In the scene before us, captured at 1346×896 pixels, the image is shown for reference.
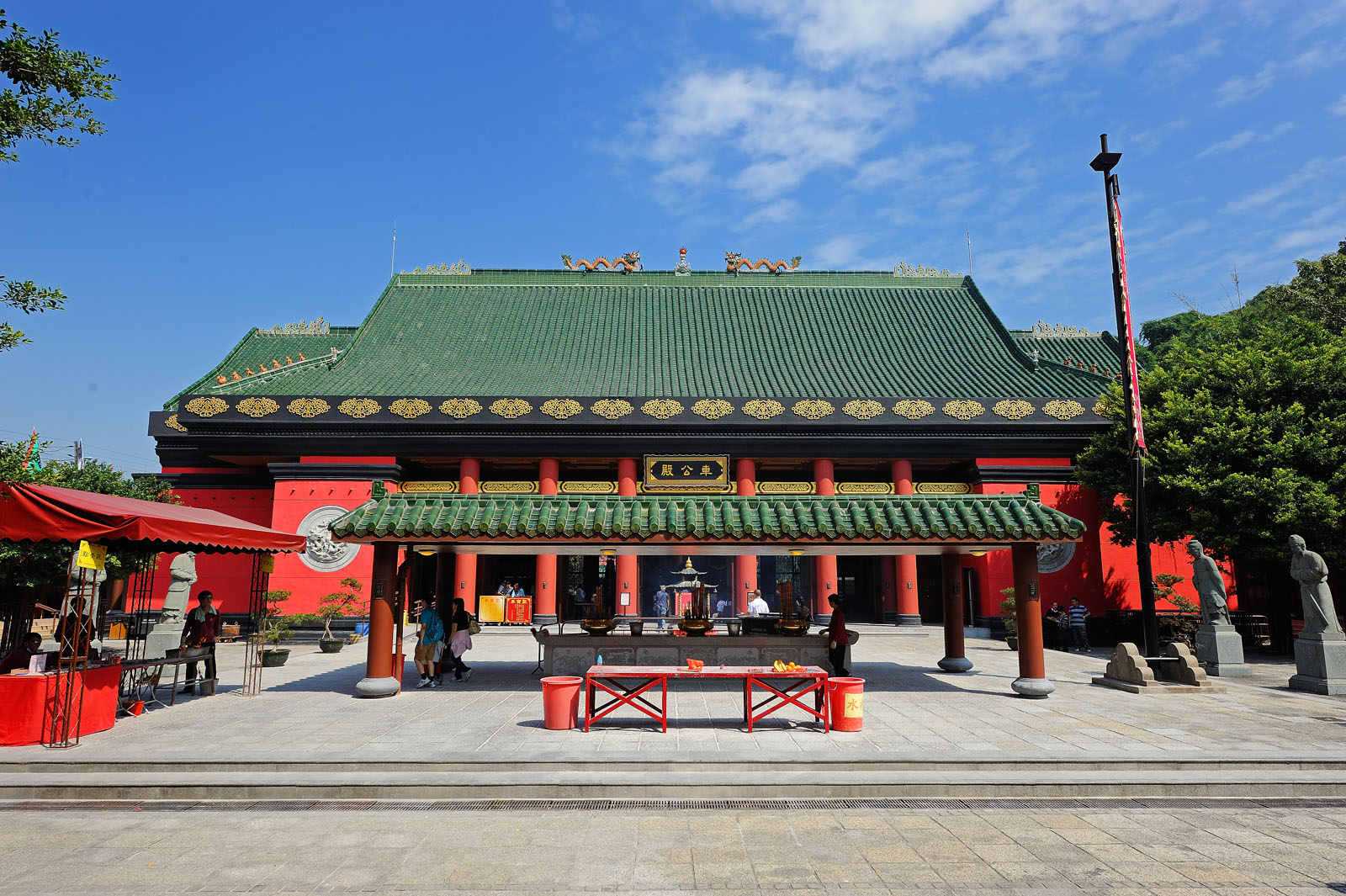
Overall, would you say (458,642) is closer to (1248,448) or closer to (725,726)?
(725,726)

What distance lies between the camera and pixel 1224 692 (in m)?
13.4

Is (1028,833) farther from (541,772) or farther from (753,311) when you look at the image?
(753,311)

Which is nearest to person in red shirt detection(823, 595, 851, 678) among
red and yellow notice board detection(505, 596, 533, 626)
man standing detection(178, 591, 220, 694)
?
man standing detection(178, 591, 220, 694)

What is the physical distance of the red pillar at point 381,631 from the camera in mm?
12352

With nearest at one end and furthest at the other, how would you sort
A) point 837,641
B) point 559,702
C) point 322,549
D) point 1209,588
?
point 559,702
point 837,641
point 1209,588
point 322,549

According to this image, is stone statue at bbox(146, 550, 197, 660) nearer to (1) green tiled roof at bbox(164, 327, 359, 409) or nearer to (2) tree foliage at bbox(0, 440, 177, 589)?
(2) tree foliage at bbox(0, 440, 177, 589)

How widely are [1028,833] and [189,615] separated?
13947 mm

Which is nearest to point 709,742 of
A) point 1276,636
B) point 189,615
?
point 189,615

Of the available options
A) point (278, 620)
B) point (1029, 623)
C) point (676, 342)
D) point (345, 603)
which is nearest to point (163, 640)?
point (278, 620)

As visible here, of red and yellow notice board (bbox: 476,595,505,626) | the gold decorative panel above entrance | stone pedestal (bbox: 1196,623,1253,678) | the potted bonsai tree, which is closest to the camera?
stone pedestal (bbox: 1196,623,1253,678)

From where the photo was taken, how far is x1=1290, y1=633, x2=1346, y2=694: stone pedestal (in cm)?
1318

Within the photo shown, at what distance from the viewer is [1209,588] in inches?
623

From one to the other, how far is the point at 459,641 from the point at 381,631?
2.14 meters

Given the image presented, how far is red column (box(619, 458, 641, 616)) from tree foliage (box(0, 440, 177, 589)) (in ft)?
43.9
